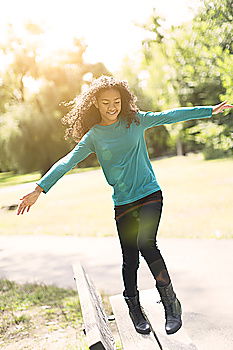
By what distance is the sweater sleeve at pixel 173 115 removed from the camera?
7.75 ft

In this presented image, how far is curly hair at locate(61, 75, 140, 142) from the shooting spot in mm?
2336

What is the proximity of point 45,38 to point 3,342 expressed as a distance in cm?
1763

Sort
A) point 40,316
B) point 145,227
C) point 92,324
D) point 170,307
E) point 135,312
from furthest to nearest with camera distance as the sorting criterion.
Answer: point 40,316, point 135,312, point 170,307, point 145,227, point 92,324

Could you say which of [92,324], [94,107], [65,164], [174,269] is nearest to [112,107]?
[94,107]

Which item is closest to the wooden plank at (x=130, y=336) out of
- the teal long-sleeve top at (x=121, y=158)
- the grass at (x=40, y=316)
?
the teal long-sleeve top at (x=121, y=158)

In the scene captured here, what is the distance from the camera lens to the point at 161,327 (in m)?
2.39

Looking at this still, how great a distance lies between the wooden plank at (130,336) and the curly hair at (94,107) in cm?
113

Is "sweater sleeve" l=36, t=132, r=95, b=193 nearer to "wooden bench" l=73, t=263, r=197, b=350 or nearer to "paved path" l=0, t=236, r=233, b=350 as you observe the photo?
"wooden bench" l=73, t=263, r=197, b=350

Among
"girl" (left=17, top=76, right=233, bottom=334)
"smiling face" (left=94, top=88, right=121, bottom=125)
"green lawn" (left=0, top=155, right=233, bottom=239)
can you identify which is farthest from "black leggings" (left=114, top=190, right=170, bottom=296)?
"green lawn" (left=0, top=155, right=233, bottom=239)

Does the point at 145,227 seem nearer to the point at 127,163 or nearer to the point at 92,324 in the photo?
the point at 127,163

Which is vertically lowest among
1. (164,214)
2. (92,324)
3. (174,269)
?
(164,214)

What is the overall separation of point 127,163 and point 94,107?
40 centimetres

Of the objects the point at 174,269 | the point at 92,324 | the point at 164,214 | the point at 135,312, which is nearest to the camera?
the point at 92,324

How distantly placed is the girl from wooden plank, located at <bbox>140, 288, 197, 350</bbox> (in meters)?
0.04
